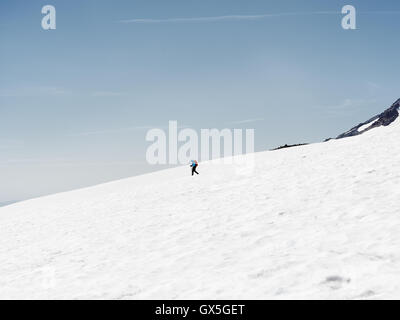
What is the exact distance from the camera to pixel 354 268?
482 centimetres

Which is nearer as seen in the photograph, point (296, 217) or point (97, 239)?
point (296, 217)

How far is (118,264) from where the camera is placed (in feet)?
24.1

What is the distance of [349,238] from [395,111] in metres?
221

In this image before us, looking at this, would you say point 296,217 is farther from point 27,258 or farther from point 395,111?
point 395,111

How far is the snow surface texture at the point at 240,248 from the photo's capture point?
4.87 m

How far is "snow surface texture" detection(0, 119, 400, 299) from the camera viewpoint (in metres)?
4.87

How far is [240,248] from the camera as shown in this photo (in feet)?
22.4

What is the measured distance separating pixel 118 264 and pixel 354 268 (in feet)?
16.8
